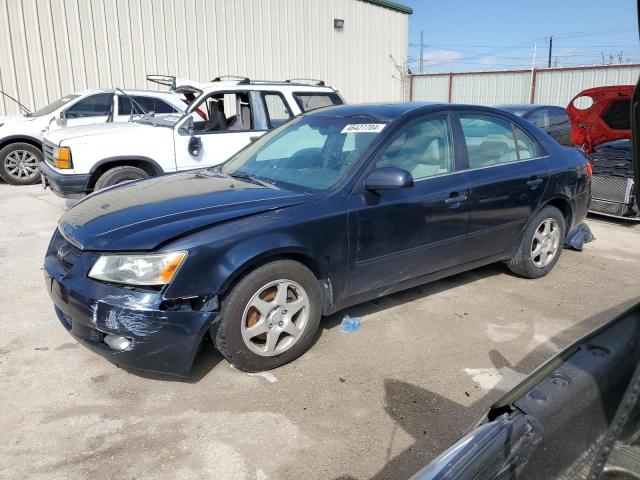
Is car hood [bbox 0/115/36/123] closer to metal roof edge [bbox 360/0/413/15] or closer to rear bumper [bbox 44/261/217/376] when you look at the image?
rear bumper [bbox 44/261/217/376]

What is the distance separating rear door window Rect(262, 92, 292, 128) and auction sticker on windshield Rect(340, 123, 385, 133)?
3.52m

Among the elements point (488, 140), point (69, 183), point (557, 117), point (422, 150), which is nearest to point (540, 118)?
point (557, 117)

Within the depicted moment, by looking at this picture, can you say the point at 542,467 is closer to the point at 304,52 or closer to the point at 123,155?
the point at 123,155

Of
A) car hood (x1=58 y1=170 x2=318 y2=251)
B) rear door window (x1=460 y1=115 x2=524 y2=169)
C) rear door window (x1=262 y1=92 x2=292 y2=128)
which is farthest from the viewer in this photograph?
rear door window (x1=262 y1=92 x2=292 y2=128)

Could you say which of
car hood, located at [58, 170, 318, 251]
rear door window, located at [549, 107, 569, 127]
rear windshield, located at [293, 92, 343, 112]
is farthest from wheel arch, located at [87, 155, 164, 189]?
rear door window, located at [549, 107, 569, 127]

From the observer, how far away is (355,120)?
12.9ft

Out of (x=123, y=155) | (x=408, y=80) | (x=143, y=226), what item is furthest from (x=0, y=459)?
(x=408, y=80)

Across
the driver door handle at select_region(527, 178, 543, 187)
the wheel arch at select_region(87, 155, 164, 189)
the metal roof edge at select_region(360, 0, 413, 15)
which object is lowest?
the wheel arch at select_region(87, 155, 164, 189)

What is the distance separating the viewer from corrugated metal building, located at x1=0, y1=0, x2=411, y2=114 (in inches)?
481

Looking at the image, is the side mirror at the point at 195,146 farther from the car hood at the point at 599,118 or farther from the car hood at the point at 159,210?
the car hood at the point at 599,118

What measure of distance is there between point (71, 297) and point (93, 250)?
11.2 inches

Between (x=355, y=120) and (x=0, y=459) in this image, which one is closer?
(x=0, y=459)

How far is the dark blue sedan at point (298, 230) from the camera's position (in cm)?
281

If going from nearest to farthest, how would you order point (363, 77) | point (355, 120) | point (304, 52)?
1. point (355, 120)
2. point (304, 52)
3. point (363, 77)
